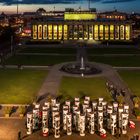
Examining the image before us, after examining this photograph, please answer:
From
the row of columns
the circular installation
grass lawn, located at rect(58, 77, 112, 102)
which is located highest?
the row of columns

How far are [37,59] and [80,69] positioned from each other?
69.3ft


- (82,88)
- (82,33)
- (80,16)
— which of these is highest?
(80,16)

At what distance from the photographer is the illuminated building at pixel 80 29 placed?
151125 millimetres

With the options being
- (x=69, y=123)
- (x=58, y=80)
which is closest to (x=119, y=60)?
(x=58, y=80)

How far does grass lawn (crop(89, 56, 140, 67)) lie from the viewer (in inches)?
3223

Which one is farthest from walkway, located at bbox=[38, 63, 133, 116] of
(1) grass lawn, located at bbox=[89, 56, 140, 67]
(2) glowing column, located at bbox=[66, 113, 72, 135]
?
(2) glowing column, located at bbox=[66, 113, 72, 135]

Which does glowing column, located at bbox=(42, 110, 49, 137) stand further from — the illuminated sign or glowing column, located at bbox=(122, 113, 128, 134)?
the illuminated sign

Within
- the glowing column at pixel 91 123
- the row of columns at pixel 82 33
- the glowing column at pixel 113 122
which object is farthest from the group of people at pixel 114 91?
the row of columns at pixel 82 33

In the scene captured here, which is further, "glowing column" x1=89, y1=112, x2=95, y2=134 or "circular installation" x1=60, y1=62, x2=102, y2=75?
"circular installation" x1=60, y1=62, x2=102, y2=75

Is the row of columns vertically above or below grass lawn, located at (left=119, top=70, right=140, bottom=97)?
above

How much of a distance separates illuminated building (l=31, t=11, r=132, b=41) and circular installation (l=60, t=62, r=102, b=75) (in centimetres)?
7498

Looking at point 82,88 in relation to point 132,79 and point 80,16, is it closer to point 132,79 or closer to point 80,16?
point 132,79

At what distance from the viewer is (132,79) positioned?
2517 inches

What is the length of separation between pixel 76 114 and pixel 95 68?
37702mm
